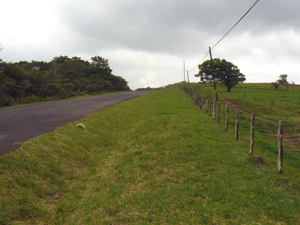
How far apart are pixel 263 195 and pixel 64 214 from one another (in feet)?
15.8

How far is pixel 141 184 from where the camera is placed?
5805 mm

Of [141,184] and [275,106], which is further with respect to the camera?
[275,106]

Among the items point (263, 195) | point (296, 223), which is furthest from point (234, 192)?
point (296, 223)

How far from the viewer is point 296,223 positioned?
418cm

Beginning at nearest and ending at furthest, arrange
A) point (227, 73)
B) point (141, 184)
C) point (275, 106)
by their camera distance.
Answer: point (141, 184) < point (275, 106) < point (227, 73)

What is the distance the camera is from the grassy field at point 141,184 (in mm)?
4344

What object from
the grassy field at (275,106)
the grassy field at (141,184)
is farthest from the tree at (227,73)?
the grassy field at (141,184)

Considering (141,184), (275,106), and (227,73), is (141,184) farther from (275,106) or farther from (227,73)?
(227,73)

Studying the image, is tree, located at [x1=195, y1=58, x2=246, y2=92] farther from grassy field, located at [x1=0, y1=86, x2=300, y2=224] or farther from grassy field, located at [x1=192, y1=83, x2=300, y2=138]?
grassy field, located at [x1=0, y1=86, x2=300, y2=224]

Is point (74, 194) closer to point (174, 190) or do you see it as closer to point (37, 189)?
point (37, 189)

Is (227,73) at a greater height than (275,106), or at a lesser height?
greater

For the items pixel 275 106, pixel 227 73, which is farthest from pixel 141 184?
pixel 227 73

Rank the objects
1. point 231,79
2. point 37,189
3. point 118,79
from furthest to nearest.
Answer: point 118,79 < point 231,79 < point 37,189

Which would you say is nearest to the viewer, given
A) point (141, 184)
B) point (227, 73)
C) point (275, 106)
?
point (141, 184)
